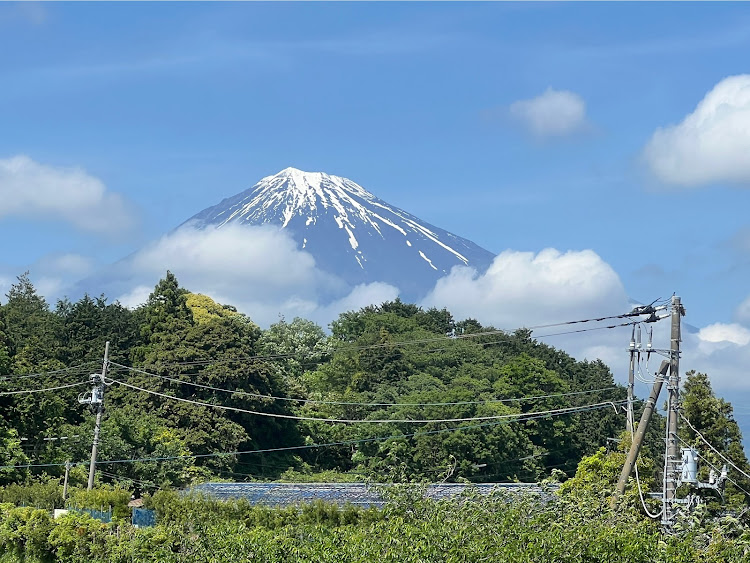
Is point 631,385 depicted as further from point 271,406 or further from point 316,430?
point 316,430

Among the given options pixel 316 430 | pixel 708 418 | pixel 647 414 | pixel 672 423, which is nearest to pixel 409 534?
pixel 647 414

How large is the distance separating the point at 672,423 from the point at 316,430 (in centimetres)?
3296

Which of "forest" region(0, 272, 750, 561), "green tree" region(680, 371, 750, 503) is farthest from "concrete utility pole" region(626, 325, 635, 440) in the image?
"green tree" region(680, 371, 750, 503)

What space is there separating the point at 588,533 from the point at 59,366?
30590 millimetres

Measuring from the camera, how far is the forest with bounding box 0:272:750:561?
67.0 feet

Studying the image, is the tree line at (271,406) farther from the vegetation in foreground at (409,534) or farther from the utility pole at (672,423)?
the utility pole at (672,423)

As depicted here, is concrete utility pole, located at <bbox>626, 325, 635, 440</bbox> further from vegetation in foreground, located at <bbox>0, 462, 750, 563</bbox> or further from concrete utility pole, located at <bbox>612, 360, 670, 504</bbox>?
concrete utility pole, located at <bbox>612, 360, 670, 504</bbox>

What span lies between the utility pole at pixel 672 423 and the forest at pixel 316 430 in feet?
2.74

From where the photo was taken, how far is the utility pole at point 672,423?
20422 mm

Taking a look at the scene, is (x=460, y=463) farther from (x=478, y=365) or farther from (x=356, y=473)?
(x=478, y=365)

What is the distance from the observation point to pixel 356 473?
4956 centimetres

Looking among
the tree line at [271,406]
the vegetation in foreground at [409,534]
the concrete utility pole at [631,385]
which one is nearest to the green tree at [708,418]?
the tree line at [271,406]

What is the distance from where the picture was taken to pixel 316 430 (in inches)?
2053

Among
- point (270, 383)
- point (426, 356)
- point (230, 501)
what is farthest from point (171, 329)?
point (230, 501)
